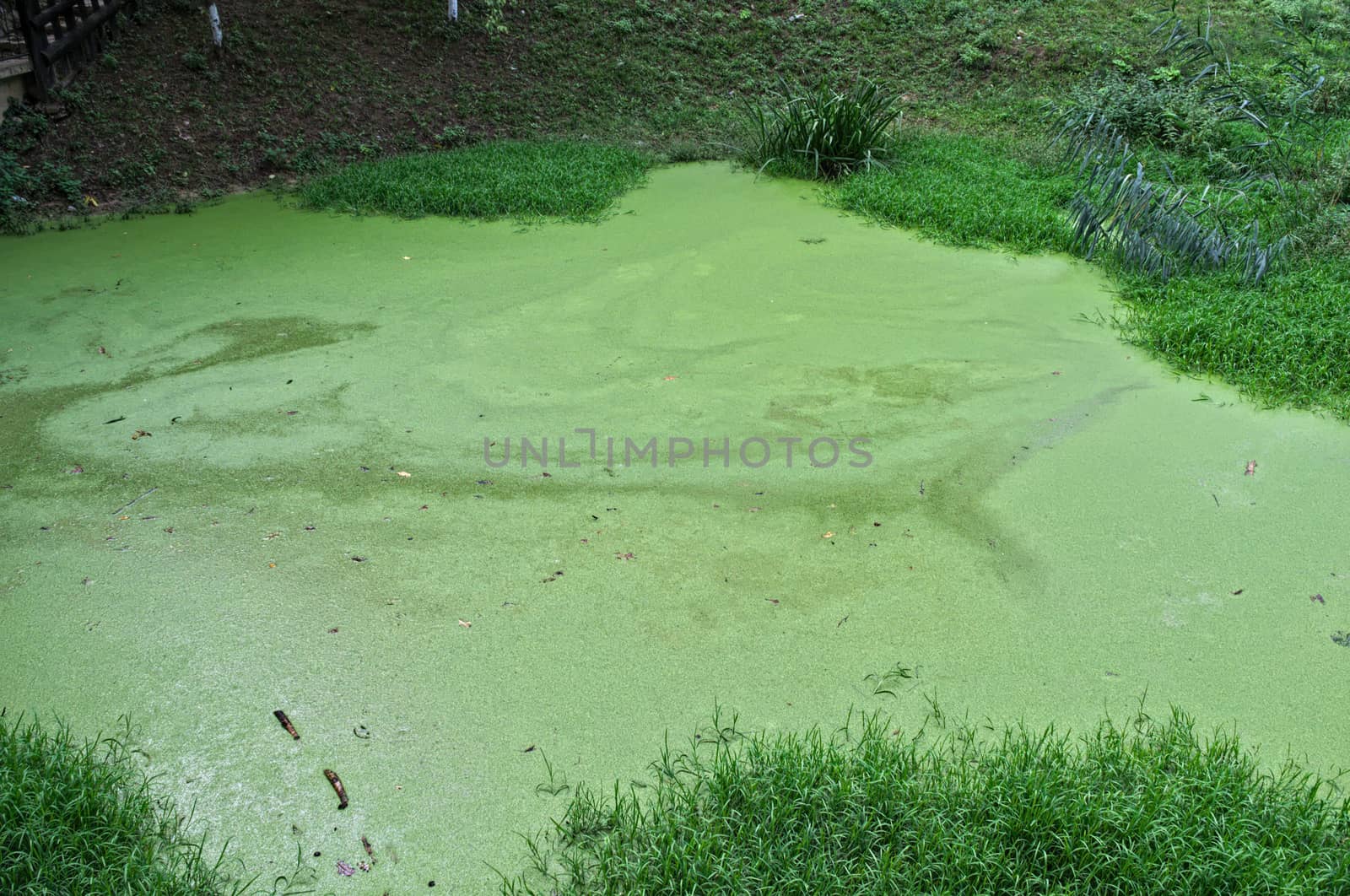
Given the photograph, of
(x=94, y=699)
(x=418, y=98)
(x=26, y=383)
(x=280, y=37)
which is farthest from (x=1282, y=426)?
(x=280, y=37)

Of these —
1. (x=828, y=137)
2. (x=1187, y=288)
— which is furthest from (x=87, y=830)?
(x=828, y=137)

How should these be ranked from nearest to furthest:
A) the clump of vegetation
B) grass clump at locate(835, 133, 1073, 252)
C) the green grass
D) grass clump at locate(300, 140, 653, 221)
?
1. the green grass
2. grass clump at locate(835, 133, 1073, 252)
3. grass clump at locate(300, 140, 653, 221)
4. the clump of vegetation

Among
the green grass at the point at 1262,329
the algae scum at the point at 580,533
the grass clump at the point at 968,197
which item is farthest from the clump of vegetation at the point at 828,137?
the green grass at the point at 1262,329

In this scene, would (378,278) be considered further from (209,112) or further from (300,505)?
(209,112)

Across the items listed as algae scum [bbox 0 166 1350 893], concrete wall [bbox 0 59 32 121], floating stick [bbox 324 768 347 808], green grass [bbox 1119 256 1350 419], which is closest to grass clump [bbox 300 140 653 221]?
algae scum [bbox 0 166 1350 893]

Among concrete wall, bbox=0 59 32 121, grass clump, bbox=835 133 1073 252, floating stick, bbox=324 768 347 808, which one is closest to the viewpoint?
floating stick, bbox=324 768 347 808

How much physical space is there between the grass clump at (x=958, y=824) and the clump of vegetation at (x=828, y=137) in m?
4.35

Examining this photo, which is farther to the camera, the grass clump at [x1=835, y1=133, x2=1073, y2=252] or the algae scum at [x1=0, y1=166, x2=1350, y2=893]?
the grass clump at [x1=835, y1=133, x2=1073, y2=252]

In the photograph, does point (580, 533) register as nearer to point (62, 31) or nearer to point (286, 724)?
point (286, 724)

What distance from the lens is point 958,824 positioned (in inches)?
64.7

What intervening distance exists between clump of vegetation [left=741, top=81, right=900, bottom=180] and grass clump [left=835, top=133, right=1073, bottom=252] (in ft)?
0.57

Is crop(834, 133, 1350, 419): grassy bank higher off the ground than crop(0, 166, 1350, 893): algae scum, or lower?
higher

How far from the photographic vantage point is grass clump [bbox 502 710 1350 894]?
61.6 inches

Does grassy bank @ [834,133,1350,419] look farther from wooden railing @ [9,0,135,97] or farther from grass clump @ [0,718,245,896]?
wooden railing @ [9,0,135,97]
